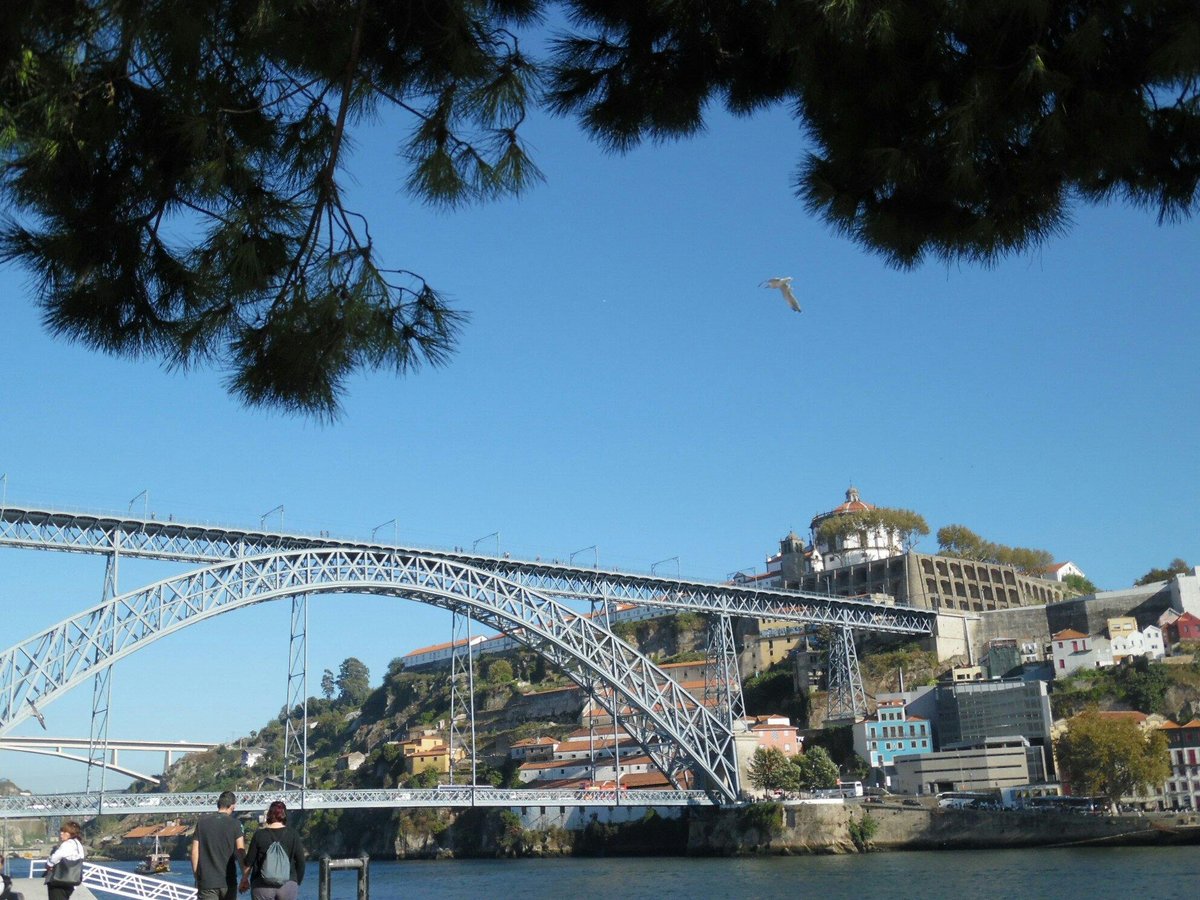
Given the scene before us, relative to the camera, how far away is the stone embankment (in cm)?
3903

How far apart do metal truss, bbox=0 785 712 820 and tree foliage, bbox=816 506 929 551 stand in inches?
1072

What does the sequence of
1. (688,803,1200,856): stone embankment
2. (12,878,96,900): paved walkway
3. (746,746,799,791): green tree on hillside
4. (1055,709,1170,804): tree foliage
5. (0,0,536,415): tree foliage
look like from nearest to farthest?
(0,0,536,415): tree foliage
(12,878,96,900): paved walkway
(688,803,1200,856): stone embankment
(1055,709,1170,804): tree foliage
(746,746,799,791): green tree on hillside

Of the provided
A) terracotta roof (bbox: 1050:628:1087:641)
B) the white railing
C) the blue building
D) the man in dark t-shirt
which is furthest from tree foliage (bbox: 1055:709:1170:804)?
the man in dark t-shirt

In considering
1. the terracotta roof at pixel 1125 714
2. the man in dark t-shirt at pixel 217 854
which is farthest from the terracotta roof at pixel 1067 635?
the man in dark t-shirt at pixel 217 854

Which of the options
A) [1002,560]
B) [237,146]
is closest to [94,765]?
[237,146]

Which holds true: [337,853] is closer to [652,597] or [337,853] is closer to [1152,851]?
[652,597]

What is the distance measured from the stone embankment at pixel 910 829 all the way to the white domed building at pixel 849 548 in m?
23.9

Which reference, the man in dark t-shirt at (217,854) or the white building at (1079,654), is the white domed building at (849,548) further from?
the man in dark t-shirt at (217,854)

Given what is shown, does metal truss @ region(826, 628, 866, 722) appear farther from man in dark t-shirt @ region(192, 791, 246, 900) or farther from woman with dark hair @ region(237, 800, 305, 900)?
woman with dark hair @ region(237, 800, 305, 900)

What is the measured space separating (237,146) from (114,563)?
27.3 meters

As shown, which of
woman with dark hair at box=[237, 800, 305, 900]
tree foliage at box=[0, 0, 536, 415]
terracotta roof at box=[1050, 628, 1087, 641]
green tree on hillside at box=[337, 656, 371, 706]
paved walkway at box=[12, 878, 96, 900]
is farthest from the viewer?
green tree on hillside at box=[337, 656, 371, 706]

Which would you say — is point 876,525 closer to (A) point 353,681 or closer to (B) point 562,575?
(B) point 562,575

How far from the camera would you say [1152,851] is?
36156 millimetres

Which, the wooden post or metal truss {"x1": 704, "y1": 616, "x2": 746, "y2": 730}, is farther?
metal truss {"x1": 704, "y1": 616, "x2": 746, "y2": 730}
